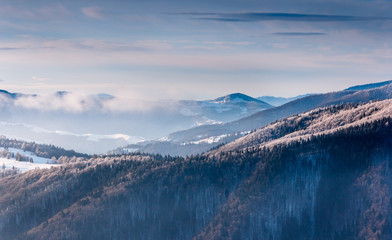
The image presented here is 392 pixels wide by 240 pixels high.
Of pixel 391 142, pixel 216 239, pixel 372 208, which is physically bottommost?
pixel 216 239

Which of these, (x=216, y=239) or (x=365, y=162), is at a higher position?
(x=365, y=162)

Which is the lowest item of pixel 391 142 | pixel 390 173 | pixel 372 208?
pixel 372 208

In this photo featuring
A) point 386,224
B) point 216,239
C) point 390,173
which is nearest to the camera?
point 386,224

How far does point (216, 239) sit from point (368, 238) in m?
61.6

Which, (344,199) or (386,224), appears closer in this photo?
(386,224)

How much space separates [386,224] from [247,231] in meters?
55.9

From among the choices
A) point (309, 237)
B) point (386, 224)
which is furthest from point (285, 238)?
point (386, 224)

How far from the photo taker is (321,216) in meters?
199

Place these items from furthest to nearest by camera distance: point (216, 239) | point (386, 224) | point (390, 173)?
point (216, 239) < point (390, 173) < point (386, 224)

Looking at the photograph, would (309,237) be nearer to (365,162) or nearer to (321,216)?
(321,216)

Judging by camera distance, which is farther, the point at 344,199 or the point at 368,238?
the point at 344,199

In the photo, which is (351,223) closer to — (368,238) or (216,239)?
(368,238)

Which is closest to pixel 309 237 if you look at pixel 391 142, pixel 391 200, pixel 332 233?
pixel 332 233

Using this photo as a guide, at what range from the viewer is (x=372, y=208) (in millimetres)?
185000
